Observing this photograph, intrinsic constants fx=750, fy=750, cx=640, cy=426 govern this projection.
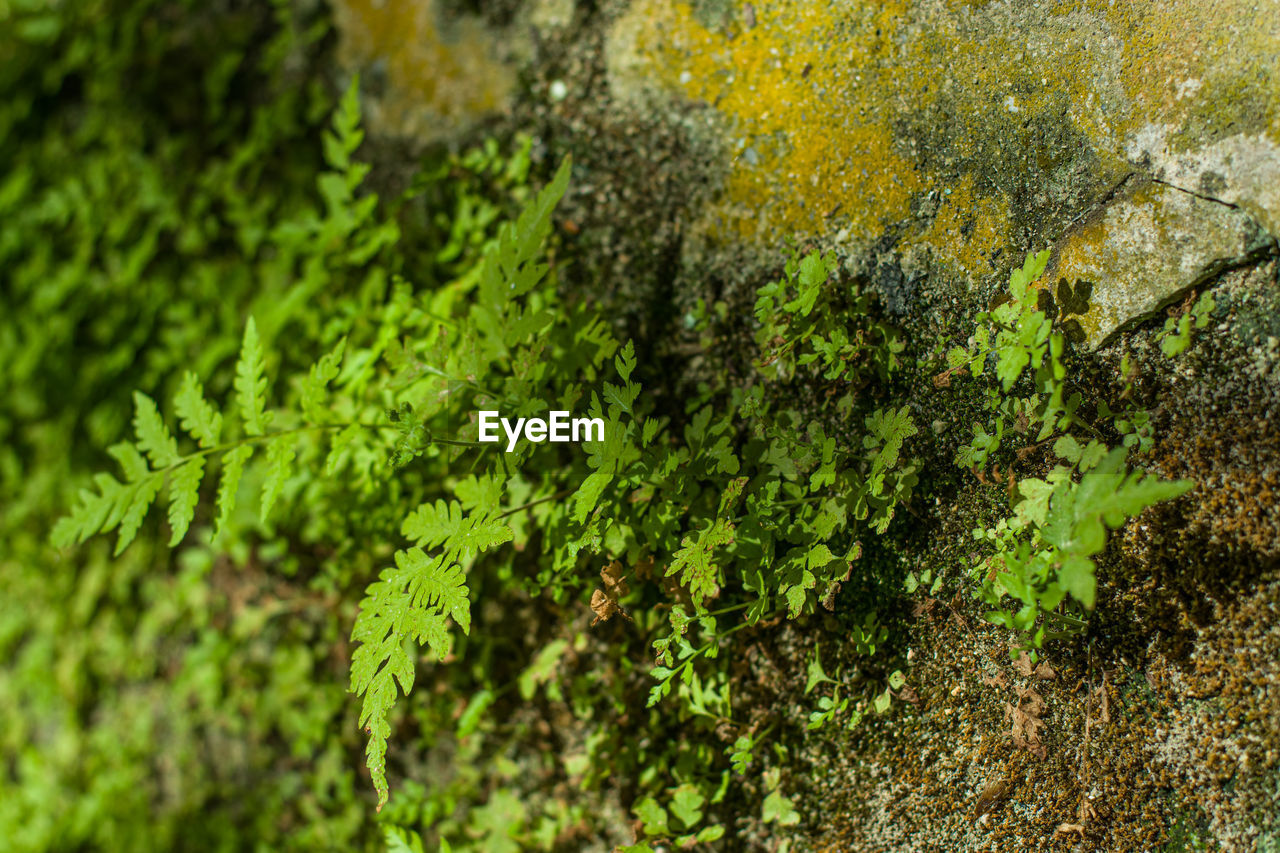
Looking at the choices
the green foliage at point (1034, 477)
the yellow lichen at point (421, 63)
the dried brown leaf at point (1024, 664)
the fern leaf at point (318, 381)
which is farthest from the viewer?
the yellow lichen at point (421, 63)

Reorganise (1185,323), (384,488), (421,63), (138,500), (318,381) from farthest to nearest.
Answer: (421,63), (384,488), (138,500), (318,381), (1185,323)

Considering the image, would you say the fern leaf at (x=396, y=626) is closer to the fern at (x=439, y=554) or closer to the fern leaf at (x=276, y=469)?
the fern at (x=439, y=554)

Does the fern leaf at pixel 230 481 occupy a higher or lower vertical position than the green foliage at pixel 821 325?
lower

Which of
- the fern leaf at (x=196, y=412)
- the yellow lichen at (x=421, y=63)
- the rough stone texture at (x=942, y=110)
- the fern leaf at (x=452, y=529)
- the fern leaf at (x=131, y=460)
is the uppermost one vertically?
the yellow lichen at (x=421, y=63)

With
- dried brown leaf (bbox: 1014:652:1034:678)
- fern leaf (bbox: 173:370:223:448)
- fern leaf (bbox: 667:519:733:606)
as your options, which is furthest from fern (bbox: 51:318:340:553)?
dried brown leaf (bbox: 1014:652:1034:678)

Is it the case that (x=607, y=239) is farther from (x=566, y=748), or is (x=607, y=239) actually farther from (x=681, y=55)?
(x=566, y=748)

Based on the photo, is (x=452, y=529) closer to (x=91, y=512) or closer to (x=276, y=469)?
(x=276, y=469)

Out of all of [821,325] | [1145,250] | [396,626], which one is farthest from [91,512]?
[1145,250]

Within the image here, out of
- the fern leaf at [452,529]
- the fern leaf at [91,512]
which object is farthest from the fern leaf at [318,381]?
the fern leaf at [91,512]
